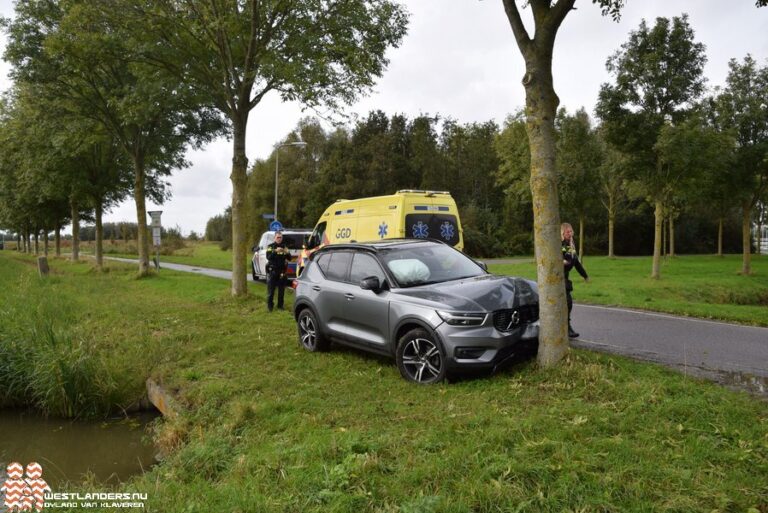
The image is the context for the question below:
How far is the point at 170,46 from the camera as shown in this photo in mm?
14211

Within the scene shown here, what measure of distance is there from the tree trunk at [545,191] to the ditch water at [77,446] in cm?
453

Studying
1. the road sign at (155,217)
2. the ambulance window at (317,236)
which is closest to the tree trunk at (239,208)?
the ambulance window at (317,236)

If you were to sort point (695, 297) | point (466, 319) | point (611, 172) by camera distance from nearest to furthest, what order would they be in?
point (466, 319)
point (695, 297)
point (611, 172)

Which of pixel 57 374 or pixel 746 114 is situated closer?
pixel 57 374

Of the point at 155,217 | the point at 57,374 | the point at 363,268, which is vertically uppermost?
the point at 155,217

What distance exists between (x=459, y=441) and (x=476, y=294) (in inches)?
84.1

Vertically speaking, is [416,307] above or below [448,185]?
below

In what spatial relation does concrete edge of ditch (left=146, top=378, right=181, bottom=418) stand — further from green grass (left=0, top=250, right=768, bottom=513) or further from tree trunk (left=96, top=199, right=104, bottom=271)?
tree trunk (left=96, top=199, right=104, bottom=271)

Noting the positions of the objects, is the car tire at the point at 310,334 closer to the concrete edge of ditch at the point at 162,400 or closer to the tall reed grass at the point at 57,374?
the concrete edge of ditch at the point at 162,400

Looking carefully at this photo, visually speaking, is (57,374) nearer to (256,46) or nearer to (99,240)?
(256,46)

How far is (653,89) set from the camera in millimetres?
18375

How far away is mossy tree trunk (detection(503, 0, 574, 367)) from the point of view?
5.89 meters

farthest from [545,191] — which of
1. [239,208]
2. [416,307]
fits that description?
[239,208]

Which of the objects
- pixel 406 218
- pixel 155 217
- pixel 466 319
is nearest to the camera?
pixel 466 319
